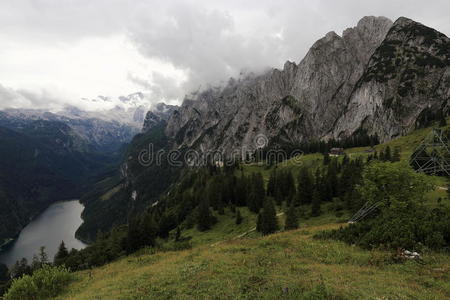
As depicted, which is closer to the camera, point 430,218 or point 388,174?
point 430,218

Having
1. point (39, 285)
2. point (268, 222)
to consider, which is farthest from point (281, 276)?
point (268, 222)

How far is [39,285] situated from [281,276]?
2217 cm

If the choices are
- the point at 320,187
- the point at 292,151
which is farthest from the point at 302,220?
the point at 292,151

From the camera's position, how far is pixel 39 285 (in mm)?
24812

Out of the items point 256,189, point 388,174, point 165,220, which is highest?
point 388,174

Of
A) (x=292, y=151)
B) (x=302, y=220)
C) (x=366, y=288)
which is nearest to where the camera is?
(x=366, y=288)

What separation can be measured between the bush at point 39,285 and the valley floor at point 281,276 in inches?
55.1

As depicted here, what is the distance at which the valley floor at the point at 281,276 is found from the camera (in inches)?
615

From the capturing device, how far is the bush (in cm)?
2362

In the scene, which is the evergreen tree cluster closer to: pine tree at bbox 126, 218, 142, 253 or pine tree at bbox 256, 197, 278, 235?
pine tree at bbox 256, 197, 278, 235

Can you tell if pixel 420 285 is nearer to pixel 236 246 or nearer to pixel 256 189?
pixel 236 246

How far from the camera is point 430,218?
24.1 m

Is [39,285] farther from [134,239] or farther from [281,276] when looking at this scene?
[134,239]

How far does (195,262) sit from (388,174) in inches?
1157
